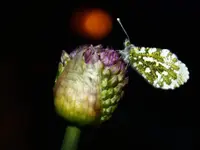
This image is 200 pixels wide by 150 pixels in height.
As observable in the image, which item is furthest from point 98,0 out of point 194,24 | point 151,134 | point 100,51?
point 100,51

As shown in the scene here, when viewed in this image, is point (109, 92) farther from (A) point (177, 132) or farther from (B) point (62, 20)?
(B) point (62, 20)

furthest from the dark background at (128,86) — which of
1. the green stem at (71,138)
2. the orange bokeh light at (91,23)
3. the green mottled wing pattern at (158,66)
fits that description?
the green stem at (71,138)

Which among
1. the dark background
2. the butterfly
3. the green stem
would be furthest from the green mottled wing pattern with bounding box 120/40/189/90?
the dark background

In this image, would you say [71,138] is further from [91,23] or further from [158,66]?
[91,23]

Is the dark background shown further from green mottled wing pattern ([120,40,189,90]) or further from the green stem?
the green stem

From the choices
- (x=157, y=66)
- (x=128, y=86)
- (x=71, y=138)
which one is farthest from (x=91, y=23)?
(x=71, y=138)
